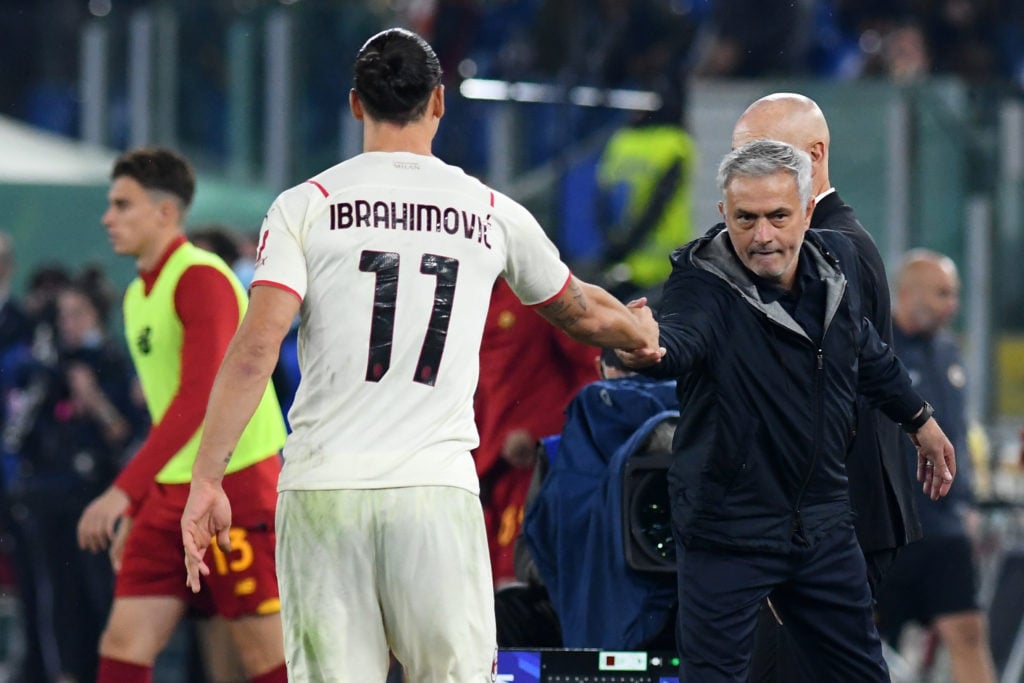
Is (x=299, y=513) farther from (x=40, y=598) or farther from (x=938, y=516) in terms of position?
(x=40, y=598)

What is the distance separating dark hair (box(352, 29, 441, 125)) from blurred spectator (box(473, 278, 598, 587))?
288cm

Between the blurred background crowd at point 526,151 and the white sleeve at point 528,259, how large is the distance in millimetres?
2719

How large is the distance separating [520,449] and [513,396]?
0.28m

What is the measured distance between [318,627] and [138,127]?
1151 cm

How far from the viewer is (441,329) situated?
4.84 meters

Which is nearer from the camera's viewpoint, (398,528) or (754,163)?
(398,528)

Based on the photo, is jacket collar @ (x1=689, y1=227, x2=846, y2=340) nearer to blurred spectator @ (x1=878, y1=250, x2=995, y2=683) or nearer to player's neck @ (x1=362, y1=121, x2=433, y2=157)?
player's neck @ (x1=362, y1=121, x2=433, y2=157)

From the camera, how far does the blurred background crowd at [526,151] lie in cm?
1082

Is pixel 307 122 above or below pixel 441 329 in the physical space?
above

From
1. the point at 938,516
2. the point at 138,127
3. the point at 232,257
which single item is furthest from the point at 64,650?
the point at 138,127

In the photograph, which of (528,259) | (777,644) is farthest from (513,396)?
(528,259)

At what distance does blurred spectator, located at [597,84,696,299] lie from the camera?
43.1 feet

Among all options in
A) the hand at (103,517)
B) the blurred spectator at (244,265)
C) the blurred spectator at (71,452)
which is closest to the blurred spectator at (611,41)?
the blurred spectator at (244,265)

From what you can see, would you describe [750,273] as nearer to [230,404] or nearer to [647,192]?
[230,404]
